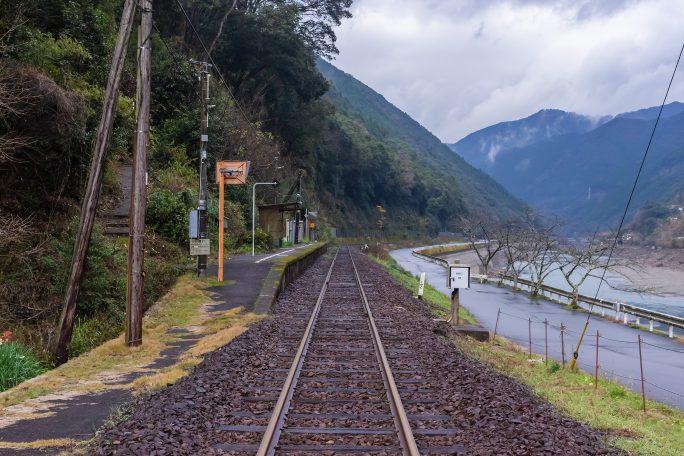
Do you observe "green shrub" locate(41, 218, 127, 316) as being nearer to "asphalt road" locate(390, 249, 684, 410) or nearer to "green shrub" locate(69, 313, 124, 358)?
"green shrub" locate(69, 313, 124, 358)

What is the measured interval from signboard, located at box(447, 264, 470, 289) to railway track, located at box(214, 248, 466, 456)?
3604mm

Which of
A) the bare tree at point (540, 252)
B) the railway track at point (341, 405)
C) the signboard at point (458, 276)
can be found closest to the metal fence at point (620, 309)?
the bare tree at point (540, 252)

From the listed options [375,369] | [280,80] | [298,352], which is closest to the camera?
[375,369]

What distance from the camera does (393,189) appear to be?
387 ft

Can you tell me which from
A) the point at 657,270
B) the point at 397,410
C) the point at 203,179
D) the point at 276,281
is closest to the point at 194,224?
the point at 203,179

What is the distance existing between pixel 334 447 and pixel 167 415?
189 centimetres

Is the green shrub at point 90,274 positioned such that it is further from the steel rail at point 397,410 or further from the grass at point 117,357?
the steel rail at point 397,410

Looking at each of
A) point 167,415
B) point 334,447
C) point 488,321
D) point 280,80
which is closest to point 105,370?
point 167,415

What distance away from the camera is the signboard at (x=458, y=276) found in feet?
49.0

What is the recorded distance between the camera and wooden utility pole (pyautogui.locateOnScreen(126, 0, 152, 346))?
10.9 meters

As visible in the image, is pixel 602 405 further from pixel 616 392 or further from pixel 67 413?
pixel 67 413

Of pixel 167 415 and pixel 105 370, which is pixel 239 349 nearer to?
pixel 105 370

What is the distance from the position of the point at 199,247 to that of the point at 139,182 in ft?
26.8

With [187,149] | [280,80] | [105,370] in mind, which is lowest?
[105,370]
